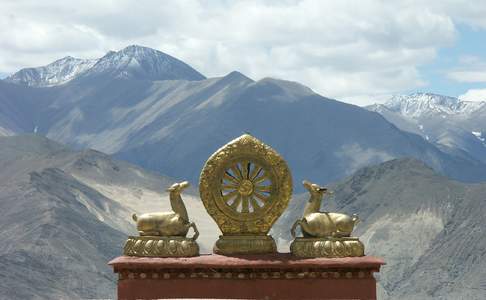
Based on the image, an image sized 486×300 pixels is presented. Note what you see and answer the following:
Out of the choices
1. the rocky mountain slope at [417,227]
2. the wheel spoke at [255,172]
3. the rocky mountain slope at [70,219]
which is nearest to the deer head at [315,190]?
the wheel spoke at [255,172]

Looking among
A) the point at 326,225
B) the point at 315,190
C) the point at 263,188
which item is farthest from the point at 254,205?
the point at 326,225

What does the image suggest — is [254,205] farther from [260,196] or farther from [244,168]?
[244,168]

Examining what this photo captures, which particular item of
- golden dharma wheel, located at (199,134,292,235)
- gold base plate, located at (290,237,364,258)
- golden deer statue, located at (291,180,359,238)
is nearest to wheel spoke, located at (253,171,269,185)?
golden dharma wheel, located at (199,134,292,235)

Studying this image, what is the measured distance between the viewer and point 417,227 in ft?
390

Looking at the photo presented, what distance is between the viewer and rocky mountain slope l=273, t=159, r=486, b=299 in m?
104

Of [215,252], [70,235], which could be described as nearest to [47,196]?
[70,235]

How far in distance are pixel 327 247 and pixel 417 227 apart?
10549 cm

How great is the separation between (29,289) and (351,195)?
56379mm

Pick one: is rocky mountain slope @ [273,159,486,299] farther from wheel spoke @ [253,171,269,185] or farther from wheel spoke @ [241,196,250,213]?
wheel spoke @ [241,196,250,213]

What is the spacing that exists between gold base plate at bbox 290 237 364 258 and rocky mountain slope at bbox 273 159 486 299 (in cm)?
8249

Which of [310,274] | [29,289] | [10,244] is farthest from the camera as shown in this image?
[10,244]

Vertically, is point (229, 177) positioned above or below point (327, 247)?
above

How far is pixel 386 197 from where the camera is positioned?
5207 inches

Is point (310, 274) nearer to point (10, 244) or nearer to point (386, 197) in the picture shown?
point (10, 244)
